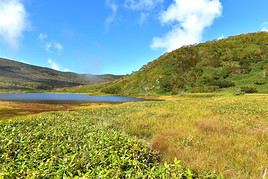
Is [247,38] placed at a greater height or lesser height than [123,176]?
greater

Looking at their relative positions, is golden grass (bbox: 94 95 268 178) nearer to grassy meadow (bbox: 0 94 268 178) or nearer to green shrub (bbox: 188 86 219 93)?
grassy meadow (bbox: 0 94 268 178)

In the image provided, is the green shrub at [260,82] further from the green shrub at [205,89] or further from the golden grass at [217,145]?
the golden grass at [217,145]

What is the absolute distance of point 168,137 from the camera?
18.3 m

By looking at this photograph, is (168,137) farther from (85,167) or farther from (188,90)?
(188,90)

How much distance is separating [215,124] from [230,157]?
31.3ft

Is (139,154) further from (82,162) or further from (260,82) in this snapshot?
(260,82)

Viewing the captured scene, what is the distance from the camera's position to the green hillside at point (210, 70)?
371 feet

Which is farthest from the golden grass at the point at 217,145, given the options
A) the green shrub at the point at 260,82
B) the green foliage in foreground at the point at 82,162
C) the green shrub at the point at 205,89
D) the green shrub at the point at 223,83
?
the green shrub at the point at 223,83

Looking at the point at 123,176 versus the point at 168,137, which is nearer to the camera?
the point at 123,176

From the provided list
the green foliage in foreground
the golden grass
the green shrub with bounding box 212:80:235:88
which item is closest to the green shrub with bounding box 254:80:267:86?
the green shrub with bounding box 212:80:235:88

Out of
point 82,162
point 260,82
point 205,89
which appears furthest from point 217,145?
point 205,89

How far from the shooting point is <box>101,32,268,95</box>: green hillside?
113169mm

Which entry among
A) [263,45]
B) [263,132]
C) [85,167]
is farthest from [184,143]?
[263,45]

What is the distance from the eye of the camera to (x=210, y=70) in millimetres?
136000
